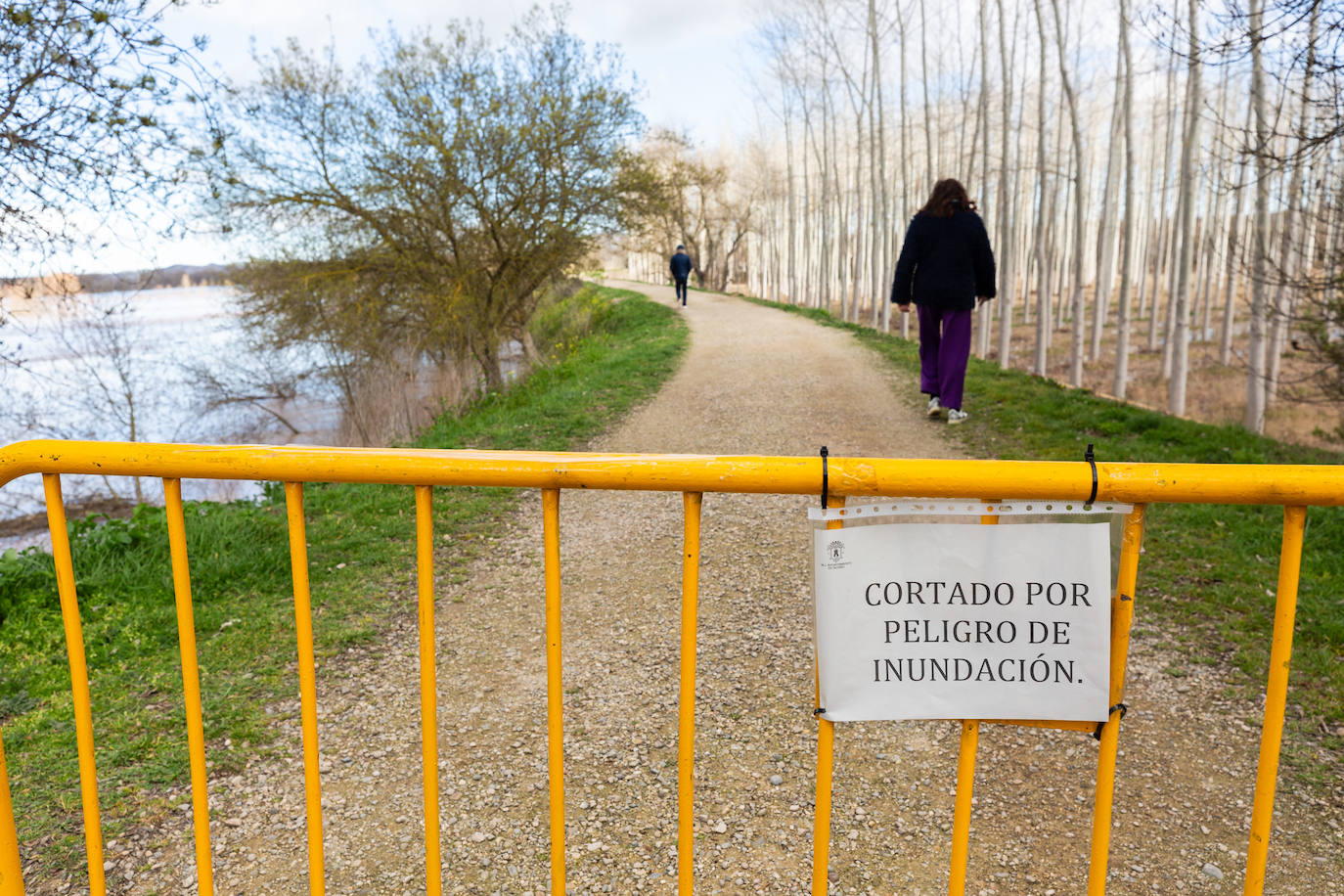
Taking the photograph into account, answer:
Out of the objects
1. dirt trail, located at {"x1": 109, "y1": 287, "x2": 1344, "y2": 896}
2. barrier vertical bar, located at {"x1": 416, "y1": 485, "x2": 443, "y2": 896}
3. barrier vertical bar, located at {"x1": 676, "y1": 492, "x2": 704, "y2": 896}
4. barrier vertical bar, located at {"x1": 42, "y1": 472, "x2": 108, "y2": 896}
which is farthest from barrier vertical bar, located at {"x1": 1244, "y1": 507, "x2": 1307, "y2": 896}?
barrier vertical bar, located at {"x1": 42, "y1": 472, "x2": 108, "y2": 896}

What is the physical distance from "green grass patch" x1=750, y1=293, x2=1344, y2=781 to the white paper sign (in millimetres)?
2392

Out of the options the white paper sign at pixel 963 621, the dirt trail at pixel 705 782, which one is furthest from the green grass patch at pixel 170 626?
the white paper sign at pixel 963 621

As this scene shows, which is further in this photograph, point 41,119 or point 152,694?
point 41,119

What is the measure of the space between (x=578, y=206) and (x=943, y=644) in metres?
14.7

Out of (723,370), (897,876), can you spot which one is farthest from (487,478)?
(723,370)

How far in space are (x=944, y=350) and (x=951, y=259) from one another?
93 cm

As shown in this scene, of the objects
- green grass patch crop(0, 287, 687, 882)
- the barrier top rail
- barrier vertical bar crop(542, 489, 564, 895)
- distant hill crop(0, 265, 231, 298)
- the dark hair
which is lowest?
green grass patch crop(0, 287, 687, 882)

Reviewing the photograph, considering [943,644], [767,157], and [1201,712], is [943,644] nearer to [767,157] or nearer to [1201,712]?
[1201,712]

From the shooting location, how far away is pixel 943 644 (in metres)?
1.59

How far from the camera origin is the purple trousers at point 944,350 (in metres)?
7.95

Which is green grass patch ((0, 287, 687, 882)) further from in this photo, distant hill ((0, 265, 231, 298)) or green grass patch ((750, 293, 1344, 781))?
green grass patch ((750, 293, 1344, 781))

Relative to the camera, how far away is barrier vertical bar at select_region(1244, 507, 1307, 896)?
151cm

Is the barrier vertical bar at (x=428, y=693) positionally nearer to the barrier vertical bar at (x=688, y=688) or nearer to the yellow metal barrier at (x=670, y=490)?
the yellow metal barrier at (x=670, y=490)

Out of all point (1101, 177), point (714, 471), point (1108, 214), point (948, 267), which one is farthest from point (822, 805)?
point (1101, 177)
